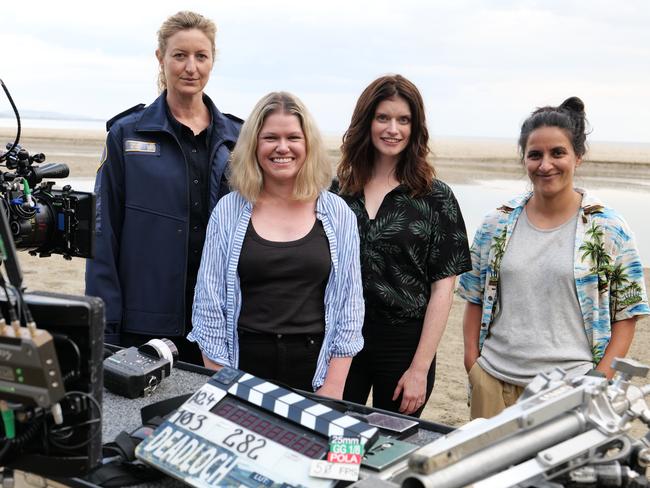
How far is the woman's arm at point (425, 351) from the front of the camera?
3020 millimetres

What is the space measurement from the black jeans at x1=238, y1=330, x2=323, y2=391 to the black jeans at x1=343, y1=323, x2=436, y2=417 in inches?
17.5

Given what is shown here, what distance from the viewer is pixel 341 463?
5.46 feet

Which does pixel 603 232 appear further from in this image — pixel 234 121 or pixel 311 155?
pixel 234 121

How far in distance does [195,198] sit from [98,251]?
453 mm

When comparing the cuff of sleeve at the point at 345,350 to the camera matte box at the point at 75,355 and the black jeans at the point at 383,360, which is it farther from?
the camera matte box at the point at 75,355

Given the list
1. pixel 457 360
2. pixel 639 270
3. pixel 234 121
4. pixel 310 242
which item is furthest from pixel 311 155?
pixel 457 360

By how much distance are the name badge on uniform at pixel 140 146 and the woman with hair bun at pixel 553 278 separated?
1.41 m

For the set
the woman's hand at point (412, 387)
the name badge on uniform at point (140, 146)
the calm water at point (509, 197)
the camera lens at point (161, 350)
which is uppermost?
the name badge on uniform at point (140, 146)

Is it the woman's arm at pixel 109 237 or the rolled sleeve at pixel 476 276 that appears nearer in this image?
the rolled sleeve at pixel 476 276

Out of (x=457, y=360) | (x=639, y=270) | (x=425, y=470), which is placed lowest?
(x=457, y=360)

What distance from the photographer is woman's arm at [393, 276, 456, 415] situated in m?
3.02

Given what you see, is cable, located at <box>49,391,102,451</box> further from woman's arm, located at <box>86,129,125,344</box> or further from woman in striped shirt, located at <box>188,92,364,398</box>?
woman's arm, located at <box>86,129,125,344</box>

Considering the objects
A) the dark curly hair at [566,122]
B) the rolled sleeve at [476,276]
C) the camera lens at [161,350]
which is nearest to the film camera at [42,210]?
the camera lens at [161,350]

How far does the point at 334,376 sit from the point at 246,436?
3.13 feet
